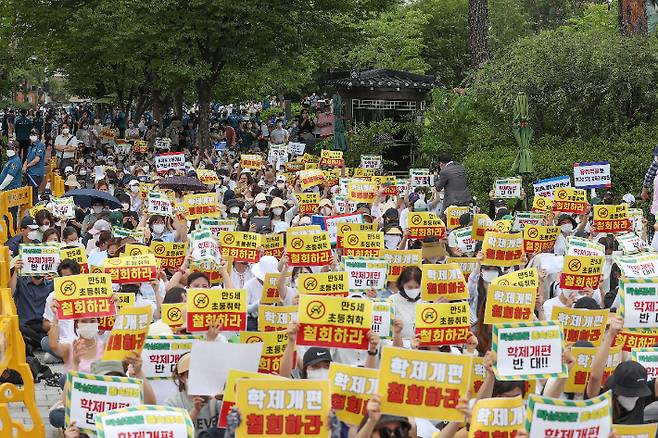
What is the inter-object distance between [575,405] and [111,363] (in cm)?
370

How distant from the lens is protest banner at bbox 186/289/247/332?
10266 mm

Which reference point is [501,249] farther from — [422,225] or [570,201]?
[570,201]

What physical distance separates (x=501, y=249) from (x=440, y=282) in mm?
2482

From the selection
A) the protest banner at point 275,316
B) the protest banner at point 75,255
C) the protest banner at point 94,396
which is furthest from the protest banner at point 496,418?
the protest banner at point 75,255

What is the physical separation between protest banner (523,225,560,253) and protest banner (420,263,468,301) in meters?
3.03

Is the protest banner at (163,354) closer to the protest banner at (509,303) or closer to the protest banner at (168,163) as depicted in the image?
the protest banner at (509,303)

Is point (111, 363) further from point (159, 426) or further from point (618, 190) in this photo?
point (618, 190)

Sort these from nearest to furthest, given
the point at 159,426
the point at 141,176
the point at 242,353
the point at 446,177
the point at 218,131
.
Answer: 1. the point at 159,426
2. the point at 242,353
3. the point at 446,177
4. the point at 141,176
5. the point at 218,131

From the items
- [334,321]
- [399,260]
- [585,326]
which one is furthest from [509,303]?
[399,260]

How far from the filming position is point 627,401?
8.55m

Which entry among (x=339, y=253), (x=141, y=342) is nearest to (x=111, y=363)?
(x=141, y=342)

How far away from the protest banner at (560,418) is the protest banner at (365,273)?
17.5 feet

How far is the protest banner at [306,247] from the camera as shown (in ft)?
43.3

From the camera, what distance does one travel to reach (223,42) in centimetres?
3431
